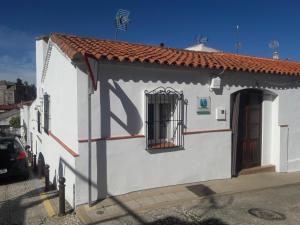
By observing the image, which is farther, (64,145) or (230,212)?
(64,145)

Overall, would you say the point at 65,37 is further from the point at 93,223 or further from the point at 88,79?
the point at 93,223

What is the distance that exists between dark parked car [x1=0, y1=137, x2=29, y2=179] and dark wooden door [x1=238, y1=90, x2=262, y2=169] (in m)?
6.82

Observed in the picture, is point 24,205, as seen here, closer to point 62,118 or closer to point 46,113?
point 62,118

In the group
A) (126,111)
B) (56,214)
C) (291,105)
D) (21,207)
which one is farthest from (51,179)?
(291,105)

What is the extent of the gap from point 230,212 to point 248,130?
387cm

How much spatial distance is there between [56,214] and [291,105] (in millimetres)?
7795

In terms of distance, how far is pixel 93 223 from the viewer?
5445 mm

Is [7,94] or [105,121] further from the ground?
[7,94]

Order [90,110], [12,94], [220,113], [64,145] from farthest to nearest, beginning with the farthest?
[12,94]
[220,113]
[64,145]
[90,110]

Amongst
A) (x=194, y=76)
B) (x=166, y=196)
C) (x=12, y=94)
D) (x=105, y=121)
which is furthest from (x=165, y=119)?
(x=12, y=94)

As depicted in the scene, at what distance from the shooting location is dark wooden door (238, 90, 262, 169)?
9.15m

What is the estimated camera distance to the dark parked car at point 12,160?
9.16 meters

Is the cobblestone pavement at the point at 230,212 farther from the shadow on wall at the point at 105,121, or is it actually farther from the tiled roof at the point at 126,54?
the tiled roof at the point at 126,54

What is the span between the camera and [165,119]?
7773 millimetres
